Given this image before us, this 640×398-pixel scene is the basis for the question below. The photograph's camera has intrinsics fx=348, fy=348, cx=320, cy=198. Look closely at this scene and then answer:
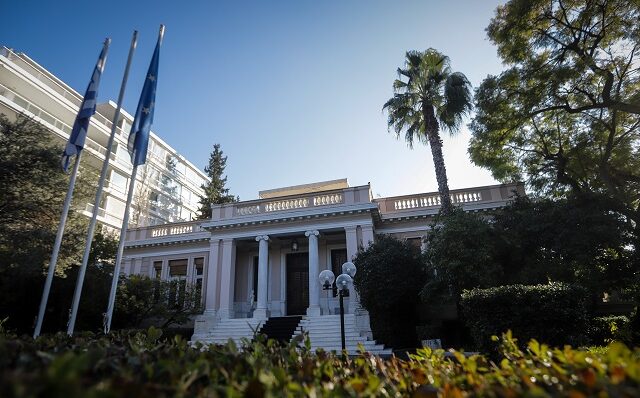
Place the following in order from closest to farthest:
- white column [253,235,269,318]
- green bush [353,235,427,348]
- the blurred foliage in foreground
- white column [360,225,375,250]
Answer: the blurred foliage in foreground, green bush [353,235,427,348], white column [360,225,375,250], white column [253,235,269,318]

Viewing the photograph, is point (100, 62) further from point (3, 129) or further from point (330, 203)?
point (330, 203)

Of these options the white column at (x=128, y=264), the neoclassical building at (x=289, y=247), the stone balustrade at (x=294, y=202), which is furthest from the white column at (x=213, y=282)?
the white column at (x=128, y=264)

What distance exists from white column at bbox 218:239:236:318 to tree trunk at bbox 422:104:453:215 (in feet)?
35.2

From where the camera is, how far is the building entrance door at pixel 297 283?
61.4 ft

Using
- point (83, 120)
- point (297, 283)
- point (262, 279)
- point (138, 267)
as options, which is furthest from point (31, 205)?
point (297, 283)

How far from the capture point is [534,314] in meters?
8.02

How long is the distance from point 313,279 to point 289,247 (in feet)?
12.1

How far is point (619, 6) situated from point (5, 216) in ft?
74.7

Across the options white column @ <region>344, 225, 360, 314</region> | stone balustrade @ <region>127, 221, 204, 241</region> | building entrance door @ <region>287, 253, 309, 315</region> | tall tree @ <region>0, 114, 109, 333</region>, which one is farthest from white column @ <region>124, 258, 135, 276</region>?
white column @ <region>344, 225, 360, 314</region>

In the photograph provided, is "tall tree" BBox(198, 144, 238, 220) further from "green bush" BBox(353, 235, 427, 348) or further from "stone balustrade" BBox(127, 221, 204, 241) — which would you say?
"green bush" BBox(353, 235, 427, 348)

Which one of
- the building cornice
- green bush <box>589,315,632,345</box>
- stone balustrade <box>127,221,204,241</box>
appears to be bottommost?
green bush <box>589,315,632,345</box>

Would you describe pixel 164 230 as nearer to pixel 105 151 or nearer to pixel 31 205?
pixel 31 205

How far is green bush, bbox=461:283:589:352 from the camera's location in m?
7.74

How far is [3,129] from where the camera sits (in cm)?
1255
